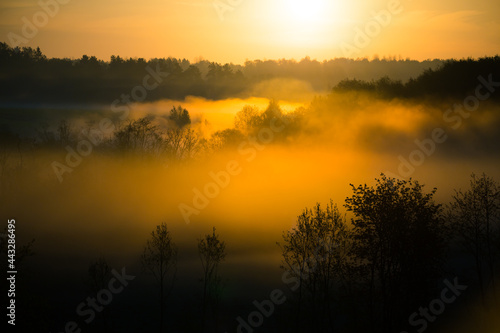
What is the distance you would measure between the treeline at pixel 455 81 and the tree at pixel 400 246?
211 feet

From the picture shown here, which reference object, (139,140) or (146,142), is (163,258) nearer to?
(139,140)

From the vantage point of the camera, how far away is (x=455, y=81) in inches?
3686

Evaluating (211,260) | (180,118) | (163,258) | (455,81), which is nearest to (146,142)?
(180,118)

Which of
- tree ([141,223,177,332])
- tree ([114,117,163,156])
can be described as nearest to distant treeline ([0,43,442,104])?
tree ([114,117,163,156])

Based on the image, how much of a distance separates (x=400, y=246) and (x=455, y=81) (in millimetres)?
68384

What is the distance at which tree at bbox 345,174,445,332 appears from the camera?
112 ft

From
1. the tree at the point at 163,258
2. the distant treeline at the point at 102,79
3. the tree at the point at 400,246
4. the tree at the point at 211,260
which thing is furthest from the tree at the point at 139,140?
the tree at the point at 400,246

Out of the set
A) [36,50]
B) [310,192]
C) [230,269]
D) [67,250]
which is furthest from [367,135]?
[36,50]

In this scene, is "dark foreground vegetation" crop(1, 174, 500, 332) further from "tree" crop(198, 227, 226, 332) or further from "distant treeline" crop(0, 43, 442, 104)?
"distant treeline" crop(0, 43, 442, 104)

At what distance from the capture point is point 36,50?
5787 inches

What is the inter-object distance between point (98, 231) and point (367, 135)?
53.8 m

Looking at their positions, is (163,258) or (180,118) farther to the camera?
(180,118)

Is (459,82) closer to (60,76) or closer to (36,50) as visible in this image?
(60,76)

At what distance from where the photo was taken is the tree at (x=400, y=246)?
34.2 metres
